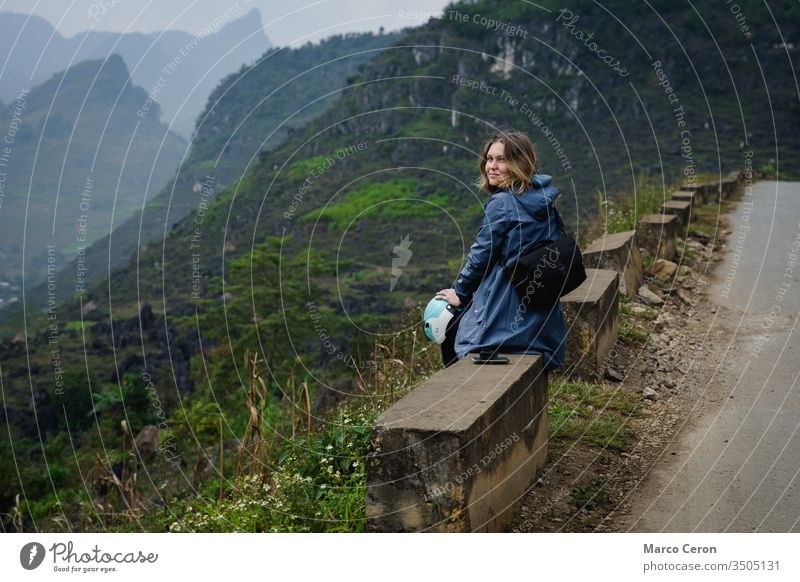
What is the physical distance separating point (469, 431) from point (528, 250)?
3.18 ft

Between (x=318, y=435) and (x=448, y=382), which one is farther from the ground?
(x=448, y=382)

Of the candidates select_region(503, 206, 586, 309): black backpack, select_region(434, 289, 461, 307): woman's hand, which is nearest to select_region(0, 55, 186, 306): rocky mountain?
select_region(434, 289, 461, 307): woman's hand

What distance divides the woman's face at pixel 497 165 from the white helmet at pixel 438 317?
1.80 ft

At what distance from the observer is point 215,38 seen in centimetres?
16312

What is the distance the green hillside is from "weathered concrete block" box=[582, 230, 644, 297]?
11898mm

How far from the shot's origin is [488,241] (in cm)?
342

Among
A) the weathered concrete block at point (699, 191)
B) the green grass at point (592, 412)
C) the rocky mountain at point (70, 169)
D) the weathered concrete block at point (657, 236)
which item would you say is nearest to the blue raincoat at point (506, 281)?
the green grass at point (592, 412)

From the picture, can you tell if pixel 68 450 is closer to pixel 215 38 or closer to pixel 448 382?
pixel 448 382

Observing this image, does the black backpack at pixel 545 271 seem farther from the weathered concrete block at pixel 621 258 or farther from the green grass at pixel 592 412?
the weathered concrete block at pixel 621 258

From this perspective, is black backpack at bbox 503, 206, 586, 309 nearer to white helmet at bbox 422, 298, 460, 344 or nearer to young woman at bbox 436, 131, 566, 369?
young woman at bbox 436, 131, 566, 369

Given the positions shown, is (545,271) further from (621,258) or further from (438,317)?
(621,258)

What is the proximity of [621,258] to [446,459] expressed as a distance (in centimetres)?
401
